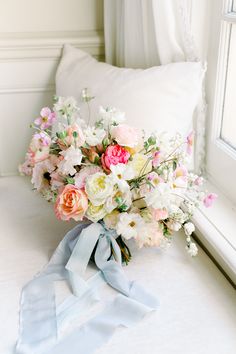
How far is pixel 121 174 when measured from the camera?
918 millimetres

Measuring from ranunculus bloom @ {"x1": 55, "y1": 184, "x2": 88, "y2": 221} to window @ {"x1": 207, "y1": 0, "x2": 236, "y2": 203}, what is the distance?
491mm

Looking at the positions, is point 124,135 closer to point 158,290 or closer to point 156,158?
point 156,158

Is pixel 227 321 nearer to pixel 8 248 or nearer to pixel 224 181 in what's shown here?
pixel 224 181

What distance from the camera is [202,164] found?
1371 millimetres

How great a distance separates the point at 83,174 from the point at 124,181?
108 millimetres

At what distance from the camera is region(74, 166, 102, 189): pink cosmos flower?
0.96 metres

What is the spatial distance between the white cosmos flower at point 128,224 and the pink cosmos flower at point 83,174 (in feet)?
0.38

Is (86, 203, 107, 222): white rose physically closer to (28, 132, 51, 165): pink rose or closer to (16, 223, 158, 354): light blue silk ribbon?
(16, 223, 158, 354): light blue silk ribbon

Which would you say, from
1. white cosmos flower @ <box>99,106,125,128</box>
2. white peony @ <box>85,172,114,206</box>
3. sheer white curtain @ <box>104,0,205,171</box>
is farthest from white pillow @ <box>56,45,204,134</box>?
white peony @ <box>85,172,114,206</box>

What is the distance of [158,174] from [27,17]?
2.83 feet

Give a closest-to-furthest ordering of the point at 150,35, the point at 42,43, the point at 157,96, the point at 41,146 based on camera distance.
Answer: the point at 41,146, the point at 157,96, the point at 150,35, the point at 42,43

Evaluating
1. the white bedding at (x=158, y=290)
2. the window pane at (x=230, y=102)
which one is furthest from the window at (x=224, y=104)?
the white bedding at (x=158, y=290)

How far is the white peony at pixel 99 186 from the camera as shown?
0.92m

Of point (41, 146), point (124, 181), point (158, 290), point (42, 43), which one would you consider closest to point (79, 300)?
point (158, 290)
